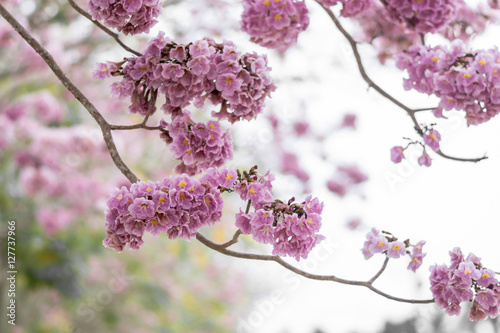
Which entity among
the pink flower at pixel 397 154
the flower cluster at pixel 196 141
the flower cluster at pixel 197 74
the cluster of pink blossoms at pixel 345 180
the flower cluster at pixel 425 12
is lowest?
the flower cluster at pixel 196 141

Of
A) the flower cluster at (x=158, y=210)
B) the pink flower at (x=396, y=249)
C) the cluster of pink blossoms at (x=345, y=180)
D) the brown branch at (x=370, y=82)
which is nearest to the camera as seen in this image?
the flower cluster at (x=158, y=210)

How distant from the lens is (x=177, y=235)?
4.23 ft

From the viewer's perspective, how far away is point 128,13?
143 cm

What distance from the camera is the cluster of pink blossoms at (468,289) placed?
1.46m

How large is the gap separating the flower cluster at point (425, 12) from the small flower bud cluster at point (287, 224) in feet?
3.08

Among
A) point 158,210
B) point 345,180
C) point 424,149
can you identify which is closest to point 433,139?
point 424,149

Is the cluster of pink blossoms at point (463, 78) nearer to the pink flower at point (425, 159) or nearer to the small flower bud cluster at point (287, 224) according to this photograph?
the pink flower at point (425, 159)

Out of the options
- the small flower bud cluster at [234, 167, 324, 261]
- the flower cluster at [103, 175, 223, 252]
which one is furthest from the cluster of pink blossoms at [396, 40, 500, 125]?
the flower cluster at [103, 175, 223, 252]

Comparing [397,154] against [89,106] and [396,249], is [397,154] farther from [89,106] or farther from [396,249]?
[89,106]

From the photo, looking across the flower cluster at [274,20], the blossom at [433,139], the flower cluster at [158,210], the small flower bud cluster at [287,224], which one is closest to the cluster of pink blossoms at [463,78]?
the blossom at [433,139]

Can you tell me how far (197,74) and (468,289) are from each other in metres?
0.84

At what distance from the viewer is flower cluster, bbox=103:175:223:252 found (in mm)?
1259

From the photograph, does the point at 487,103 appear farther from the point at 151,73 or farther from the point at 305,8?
the point at 151,73

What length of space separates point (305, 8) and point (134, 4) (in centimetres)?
73
